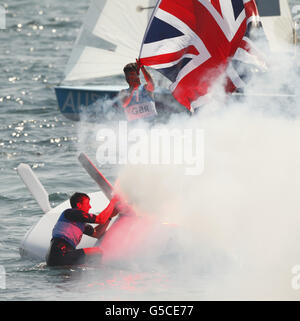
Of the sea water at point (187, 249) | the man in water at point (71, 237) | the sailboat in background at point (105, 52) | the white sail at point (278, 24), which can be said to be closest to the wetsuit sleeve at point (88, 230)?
the man in water at point (71, 237)

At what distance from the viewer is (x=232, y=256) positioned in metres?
11.1

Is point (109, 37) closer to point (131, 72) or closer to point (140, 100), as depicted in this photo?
point (140, 100)

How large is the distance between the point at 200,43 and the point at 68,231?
3025 millimetres

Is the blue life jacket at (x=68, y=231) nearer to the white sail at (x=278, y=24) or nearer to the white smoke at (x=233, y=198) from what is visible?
the white smoke at (x=233, y=198)

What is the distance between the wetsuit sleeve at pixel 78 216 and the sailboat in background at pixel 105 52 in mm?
8083

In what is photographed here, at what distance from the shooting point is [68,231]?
11398mm

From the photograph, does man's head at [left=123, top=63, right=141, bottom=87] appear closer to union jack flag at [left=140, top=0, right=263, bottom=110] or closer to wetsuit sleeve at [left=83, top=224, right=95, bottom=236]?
union jack flag at [left=140, top=0, right=263, bottom=110]

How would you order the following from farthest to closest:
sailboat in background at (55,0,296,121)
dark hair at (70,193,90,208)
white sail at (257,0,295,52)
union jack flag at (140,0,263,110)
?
white sail at (257,0,295,52) → sailboat in background at (55,0,296,121) → union jack flag at (140,0,263,110) → dark hair at (70,193,90,208)

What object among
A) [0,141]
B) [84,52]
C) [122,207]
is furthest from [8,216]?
[84,52]

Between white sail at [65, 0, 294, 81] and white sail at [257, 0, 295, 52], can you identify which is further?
white sail at [257, 0, 295, 52]

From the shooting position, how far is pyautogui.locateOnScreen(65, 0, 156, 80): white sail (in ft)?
66.0

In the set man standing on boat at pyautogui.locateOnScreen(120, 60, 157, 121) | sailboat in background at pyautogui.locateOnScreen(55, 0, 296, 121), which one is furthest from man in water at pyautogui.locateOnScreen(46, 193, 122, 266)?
sailboat in background at pyautogui.locateOnScreen(55, 0, 296, 121)

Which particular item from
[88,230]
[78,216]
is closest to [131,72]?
[78,216]

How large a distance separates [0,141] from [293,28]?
7.93 m
